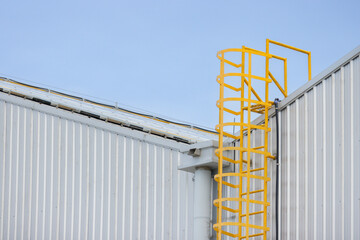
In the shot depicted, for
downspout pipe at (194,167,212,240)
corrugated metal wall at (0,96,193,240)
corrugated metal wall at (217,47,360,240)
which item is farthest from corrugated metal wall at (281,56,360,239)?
corrugated metal wall at (0,96,193,240)

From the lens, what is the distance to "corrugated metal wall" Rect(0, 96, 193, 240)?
24.0 metres

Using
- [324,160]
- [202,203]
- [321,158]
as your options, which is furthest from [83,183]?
[324,160]

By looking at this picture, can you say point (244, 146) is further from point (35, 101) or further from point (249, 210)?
point (35, 101)

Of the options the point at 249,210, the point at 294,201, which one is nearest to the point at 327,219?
the point at 294,201

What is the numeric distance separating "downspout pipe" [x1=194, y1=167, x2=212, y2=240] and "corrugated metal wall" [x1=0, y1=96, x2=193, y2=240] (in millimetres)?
748

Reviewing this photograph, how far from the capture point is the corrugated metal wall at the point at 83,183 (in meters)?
24.0

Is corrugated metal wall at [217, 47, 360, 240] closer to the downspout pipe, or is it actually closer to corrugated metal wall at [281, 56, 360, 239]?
corrugated metal wall at [281, 56, 360, 239]

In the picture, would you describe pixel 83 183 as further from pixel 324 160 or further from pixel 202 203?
pixel 324 160

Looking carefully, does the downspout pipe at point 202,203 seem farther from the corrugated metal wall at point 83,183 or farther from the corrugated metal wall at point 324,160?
the corrugated metal wall at point 324,160

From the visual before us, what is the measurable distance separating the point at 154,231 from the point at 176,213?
97 centimetres

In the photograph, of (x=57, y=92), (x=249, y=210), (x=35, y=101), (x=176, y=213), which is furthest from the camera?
(x=57, y=92)

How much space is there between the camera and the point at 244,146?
70.8 ft

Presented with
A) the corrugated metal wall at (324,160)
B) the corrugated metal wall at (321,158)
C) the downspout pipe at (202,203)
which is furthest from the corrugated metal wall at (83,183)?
the corrugated metal wall at (324,160)

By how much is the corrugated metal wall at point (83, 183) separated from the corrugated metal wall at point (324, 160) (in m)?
4.58
